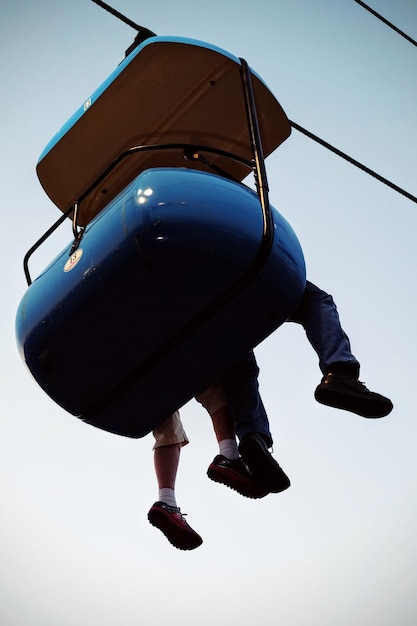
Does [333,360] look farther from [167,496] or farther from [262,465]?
[167,496]

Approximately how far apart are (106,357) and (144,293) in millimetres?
369

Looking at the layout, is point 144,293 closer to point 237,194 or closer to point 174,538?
point 237,194

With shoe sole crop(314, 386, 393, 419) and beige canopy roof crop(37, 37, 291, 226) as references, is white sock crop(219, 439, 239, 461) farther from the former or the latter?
beige canopy roof crop(37, 37, 291, 226)

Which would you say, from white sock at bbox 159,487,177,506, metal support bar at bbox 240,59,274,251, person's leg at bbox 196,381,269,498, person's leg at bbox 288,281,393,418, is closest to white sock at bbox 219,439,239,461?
person's leg at bbox 196,381,269,498

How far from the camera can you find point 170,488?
14.4ft

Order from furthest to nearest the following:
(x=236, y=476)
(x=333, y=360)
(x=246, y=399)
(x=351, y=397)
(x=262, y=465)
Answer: (x=246, y=399), (x=236, y=476), (x=262, y=465), (x=333, y=360), (x=351, y=397)

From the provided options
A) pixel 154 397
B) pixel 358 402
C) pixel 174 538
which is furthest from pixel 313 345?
pixel 174 538

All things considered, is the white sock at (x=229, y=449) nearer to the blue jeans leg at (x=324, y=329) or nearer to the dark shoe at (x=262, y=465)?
the dark shoe at (x=262, y=465)

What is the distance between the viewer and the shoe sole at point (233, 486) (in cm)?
414

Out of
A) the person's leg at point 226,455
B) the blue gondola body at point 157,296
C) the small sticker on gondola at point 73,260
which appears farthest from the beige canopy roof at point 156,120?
the person's leg at point 226,455

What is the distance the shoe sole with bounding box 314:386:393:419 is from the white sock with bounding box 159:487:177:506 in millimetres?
1029

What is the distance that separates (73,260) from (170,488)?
1457 mm

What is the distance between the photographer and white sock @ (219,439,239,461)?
4273 millimetres

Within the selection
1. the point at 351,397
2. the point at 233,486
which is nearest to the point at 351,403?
the point at 351,397
